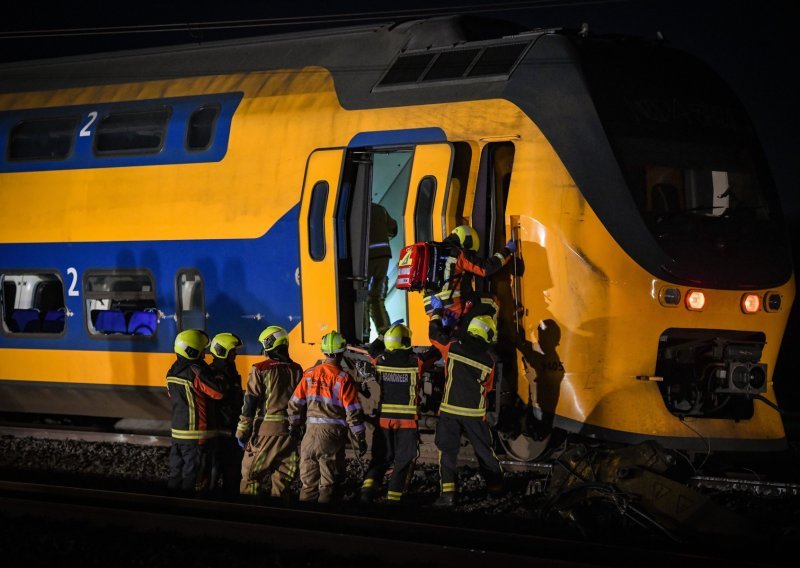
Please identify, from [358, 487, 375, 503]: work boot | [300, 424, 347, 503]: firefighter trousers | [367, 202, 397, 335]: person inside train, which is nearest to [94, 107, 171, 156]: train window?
[367, 202, 397, 335]: person inside train

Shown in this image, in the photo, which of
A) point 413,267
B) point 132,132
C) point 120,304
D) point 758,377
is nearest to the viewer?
point 758,377

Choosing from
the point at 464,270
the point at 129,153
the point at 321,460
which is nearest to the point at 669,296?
the point at 464,270

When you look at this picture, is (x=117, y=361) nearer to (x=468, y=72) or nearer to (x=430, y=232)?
(x=430, y=232)

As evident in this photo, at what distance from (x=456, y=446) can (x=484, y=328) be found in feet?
3.59

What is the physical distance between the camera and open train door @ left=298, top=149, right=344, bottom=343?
969cm

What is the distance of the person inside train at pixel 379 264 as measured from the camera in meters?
10.3

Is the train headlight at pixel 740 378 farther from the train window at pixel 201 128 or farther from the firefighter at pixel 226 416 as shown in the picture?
the train window at pixel 201 128

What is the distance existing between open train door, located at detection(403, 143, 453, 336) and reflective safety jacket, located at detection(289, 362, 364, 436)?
102 cm

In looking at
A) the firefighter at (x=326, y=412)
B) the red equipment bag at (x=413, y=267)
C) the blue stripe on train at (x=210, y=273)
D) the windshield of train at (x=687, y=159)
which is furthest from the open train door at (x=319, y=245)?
the windshield of train at (x=687, y=159)

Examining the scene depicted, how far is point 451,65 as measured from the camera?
373 inches

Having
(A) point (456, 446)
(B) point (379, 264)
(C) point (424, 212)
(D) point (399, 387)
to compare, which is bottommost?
(A) point (456, 446)

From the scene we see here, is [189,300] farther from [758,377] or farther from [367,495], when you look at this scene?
[758,377]

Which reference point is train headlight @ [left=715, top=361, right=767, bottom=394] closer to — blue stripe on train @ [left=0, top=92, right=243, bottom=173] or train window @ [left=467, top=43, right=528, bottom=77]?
train window @ [left=467, top=43, right=528, bottom=77]

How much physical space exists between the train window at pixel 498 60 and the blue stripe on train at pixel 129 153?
280 cm
